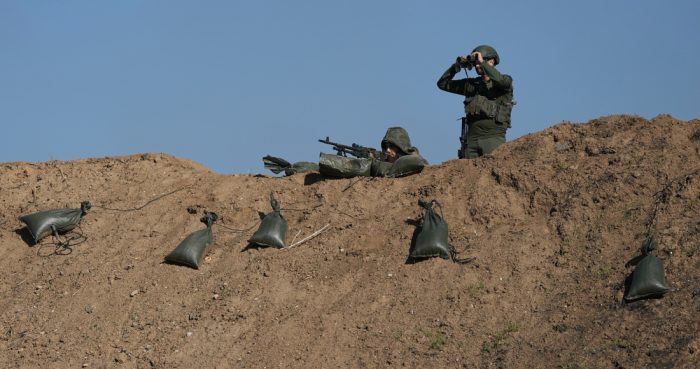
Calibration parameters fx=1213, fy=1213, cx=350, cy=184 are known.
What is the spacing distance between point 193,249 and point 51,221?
1.92 m

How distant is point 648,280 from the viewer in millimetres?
9852

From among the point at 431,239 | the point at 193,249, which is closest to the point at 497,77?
the point at 431,239

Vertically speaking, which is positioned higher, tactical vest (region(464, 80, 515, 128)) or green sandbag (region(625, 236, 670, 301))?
tactical vest (region(464, 80, 515, 128))

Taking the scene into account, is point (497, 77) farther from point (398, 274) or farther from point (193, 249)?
point (193, 249)

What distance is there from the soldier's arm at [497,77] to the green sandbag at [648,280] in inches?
135

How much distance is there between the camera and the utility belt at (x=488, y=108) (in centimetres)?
1327

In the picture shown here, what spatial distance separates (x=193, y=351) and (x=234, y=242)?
179 cm

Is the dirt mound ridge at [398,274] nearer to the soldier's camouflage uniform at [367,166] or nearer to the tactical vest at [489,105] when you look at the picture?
the soldier's camouflage uniform at [367,166]

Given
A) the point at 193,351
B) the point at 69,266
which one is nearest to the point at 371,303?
the point at 193,351

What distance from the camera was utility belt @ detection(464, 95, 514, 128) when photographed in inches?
523

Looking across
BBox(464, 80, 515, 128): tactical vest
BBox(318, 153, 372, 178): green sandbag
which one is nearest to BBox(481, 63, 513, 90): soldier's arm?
BBox(464, 80, 515, 128): tactical vest

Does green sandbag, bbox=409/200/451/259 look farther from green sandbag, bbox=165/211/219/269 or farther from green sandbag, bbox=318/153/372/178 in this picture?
green sandbag, bbox=165/211/219/269

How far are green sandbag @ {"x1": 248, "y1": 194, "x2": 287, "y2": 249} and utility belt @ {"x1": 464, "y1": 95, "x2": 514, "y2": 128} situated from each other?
2.60 m

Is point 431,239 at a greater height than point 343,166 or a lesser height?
lesser
